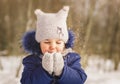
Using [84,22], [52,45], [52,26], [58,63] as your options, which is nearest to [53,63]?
[58,63]

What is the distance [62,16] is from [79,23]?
8.69 feet

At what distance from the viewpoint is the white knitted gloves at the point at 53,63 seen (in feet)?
11.3

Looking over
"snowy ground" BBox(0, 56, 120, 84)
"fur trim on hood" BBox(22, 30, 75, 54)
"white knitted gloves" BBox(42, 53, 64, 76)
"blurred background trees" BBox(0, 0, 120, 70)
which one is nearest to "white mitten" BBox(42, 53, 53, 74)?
"white knitted gloves" BBox(42, 53, 64, 76)

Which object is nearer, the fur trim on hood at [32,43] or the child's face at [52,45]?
the child's face at [52,45]

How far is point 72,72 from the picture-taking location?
3.50 metres

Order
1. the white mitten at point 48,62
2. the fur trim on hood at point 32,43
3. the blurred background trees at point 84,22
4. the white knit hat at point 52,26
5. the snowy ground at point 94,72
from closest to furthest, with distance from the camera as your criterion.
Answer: the white mitten at point 48,62 < the white knit hat at point 52,26 < the fur trim on hood at point 32,43 < the snowy ground at point 94,72 < the blurred background trees at point 84,22

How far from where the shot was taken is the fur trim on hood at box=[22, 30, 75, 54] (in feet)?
12.2

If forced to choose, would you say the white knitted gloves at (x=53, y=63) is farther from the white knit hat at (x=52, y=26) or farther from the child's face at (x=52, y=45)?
the white knit hat at (x=52, y=26)

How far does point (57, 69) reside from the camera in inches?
135

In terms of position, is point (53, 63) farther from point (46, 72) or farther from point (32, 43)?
point (32, 43)

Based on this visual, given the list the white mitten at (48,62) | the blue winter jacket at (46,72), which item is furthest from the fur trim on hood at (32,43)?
the white mitten at (48,62)

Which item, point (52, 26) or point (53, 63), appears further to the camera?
point (52, 26)

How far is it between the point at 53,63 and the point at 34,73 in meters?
0.16

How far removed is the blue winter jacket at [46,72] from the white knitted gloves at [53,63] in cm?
4
